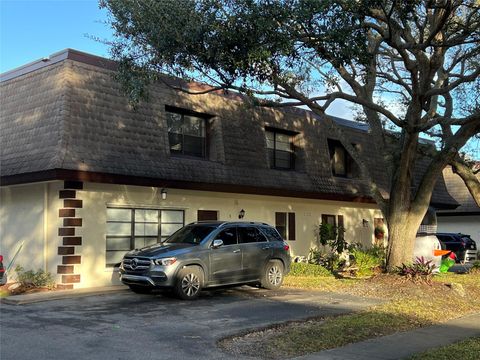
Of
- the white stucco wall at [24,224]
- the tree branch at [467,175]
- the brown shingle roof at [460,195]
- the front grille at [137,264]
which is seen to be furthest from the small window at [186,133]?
the brown shingle roof at [460,195]

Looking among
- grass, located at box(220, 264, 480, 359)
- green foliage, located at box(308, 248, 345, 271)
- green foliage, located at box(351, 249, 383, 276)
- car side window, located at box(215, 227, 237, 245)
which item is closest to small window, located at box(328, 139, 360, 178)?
green foliage, located at box(308, 248, 345, 271)

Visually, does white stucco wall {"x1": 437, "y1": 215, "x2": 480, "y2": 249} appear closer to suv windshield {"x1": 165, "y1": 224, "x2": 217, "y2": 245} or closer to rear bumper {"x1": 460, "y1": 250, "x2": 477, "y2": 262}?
rear bumper {"x1": 460, "y1": 250, "x2": 477, "y2": 262}

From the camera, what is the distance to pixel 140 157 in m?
16.0

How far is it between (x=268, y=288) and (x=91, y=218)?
528cm

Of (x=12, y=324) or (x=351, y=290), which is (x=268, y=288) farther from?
(x=12, y=324)

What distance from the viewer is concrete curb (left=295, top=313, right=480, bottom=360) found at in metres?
7.71

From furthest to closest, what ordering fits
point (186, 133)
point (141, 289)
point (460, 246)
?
1. point (460, 246)
2. point (186, 133)
3. point (141, 289)

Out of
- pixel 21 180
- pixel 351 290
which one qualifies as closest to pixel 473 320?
pixel 351 290

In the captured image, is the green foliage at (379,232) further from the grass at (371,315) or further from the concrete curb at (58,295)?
the concrete curb at (58,295)

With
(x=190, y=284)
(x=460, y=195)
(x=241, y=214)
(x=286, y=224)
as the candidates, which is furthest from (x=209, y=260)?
(x=460, y=195)

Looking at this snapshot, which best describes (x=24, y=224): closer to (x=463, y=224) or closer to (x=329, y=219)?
(x=329, y=219)

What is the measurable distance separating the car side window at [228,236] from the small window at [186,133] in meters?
4.75

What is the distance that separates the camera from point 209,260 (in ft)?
43.1

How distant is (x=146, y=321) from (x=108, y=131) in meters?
6.80
